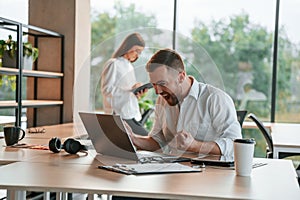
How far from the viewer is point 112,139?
7.19 ft

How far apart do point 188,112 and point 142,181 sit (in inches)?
27.0

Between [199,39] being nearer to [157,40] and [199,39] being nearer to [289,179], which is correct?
[157,40]

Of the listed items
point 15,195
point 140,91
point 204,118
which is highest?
point 140,91

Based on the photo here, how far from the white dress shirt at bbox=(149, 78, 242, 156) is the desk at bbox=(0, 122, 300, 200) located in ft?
0.76

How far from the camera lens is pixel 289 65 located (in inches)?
213

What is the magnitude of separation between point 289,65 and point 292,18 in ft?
1.64

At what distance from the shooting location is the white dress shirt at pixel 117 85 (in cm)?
253

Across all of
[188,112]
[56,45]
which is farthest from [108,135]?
[56,45]

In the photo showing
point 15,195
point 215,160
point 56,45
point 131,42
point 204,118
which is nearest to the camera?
point 15,195

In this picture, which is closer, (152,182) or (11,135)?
(152,182)

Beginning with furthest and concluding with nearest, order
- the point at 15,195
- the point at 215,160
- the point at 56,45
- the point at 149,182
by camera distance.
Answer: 1. the point at 56,45
2. the point at 215,160
3. the point at 15,195
4. the point at 149,182

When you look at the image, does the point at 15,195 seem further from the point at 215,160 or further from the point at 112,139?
the point at 215,160

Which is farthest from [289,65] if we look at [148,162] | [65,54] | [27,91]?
[148,162]

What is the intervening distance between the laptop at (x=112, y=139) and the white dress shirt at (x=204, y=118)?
0.14 metres
